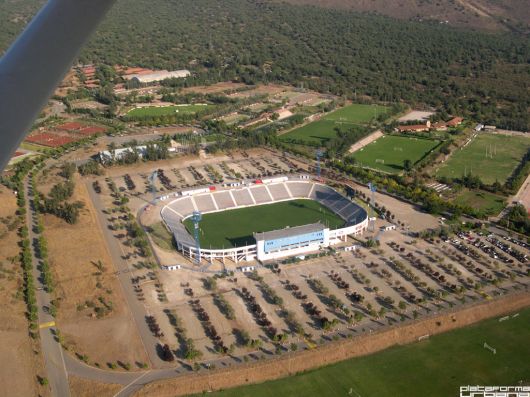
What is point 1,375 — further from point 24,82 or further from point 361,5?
point 361,5

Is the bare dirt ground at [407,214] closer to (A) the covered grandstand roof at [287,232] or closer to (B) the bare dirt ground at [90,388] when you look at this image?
(A) the covered grandstand roof at [287,232]

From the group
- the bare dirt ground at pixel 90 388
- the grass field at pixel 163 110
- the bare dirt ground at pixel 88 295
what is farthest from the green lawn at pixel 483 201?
the grass field at pixel 163 110

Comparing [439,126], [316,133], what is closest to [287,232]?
[316,133]

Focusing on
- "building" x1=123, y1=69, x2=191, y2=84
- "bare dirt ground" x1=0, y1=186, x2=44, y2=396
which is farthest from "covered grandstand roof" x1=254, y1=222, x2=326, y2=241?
"building" x1=123, y1=69, x2=191, y2=84

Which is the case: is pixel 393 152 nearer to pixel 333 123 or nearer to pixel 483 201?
pixel 333 123

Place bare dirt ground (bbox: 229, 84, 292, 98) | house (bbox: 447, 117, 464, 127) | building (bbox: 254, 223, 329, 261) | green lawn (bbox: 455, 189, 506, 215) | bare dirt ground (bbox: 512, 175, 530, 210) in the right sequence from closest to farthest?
1. building (bbox: 254, 223, 329, 261)
2. green lawn (bbox: 455, 189, 506, 215)
3. bare dirt ground (bbox: 512, 175, 530, 210)
4. house (bbox: 447, 117, 464, 127)
5. bare dirt ground (bbox: 229, 84, 292, 98)

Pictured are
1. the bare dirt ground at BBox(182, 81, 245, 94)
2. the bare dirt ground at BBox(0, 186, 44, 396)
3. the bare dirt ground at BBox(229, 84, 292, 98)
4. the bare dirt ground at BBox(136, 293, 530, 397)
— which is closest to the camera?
the bare dirt ground at BBox(0, 186, 44, 396)

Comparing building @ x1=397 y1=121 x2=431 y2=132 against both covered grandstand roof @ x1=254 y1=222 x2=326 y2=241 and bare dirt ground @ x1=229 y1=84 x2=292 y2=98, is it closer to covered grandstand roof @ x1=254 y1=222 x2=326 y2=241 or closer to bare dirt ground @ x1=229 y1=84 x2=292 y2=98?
bare dirt ground @ x1=229 y1=84 x2=292 y2=98
